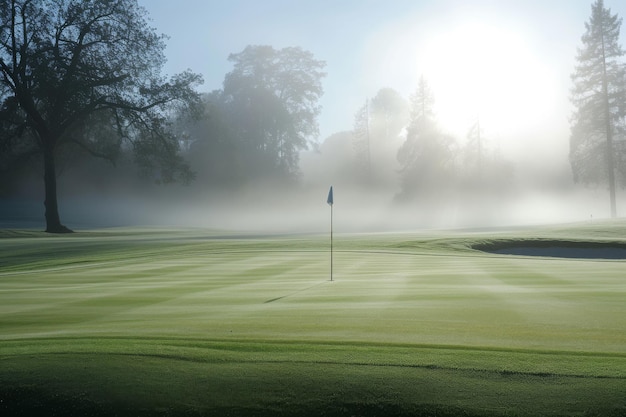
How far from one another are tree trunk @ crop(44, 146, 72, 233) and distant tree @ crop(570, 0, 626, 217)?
40.8 metres

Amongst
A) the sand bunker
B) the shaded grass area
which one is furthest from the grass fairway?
the sand bunker

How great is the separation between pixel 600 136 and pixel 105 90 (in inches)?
1563

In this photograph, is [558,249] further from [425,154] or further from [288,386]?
[425,154]

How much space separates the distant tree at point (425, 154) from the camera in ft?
228

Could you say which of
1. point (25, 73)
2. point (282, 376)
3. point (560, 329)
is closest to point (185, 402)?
point (282, 376)

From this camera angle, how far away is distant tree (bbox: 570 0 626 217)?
165ft

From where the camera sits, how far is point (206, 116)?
41000mm

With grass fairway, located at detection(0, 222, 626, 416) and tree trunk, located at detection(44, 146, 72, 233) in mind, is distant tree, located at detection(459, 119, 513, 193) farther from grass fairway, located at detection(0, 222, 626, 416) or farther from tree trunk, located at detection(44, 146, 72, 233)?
grass fairway, located at detection(0, 222, 626, 416)

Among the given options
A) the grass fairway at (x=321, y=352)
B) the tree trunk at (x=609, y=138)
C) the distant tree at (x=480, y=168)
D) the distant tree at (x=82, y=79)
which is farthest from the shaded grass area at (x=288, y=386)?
the distant tree at (x=480, y=168)

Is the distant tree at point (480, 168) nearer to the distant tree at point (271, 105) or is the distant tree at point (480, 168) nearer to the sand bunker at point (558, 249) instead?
the distant tree at point (271, 105)

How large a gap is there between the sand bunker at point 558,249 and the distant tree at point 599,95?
2689 centimetres

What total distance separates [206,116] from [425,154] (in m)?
34.8

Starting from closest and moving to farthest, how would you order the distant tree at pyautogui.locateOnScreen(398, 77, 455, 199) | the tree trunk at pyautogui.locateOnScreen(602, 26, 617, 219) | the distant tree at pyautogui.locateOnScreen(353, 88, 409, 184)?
the tree trunk at pyautogui.locateOnScreen(602, 26, 617, 219) < the distant tree at pyautogui.locateOnScreen(398, 77, 455, 199) < the distant tree at pyautogui.locateOnScreen(353, 88, 409, 184)

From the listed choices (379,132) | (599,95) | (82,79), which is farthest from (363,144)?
(82,79)
